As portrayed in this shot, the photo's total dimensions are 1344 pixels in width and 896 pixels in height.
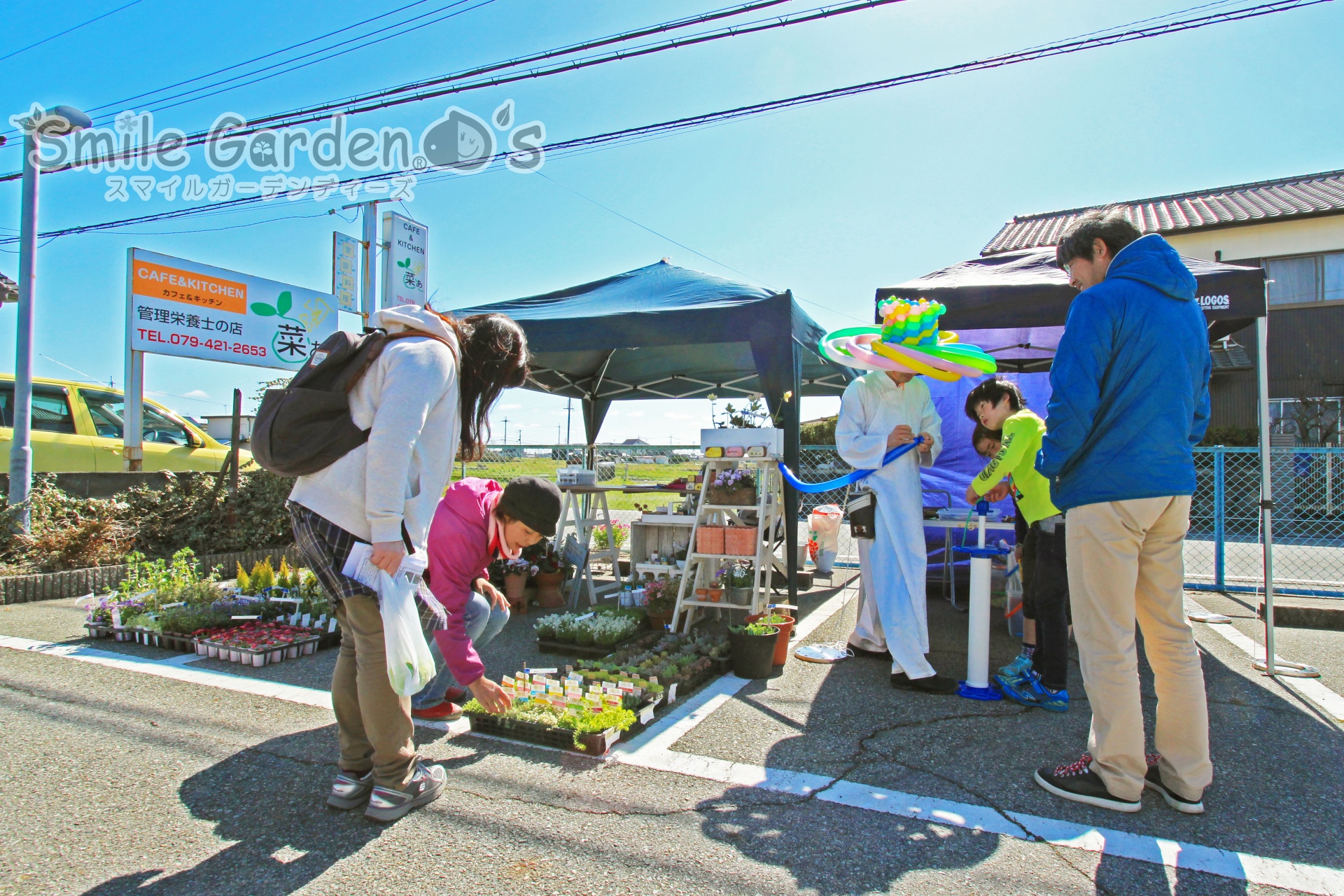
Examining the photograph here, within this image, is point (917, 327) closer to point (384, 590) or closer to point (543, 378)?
point (384, 590)

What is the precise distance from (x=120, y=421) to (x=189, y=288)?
74.8 inches

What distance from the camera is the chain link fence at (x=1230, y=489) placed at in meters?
8.91

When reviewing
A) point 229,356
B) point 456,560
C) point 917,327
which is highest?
point 229,356

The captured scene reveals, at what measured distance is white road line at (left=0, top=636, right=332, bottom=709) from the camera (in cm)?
362

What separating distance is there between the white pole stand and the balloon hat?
0.96 metres

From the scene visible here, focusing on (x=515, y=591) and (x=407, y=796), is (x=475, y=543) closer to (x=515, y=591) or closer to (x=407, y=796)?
(x=407, y=796)


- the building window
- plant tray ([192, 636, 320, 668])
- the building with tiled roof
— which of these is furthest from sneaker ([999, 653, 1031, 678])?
the building window

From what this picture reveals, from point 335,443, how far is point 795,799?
6.34 feet

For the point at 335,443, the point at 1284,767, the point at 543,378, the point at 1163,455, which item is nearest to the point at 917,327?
the point at 1163,455

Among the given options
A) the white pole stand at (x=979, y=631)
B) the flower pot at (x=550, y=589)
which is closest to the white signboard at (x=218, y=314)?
the flower pot at (x=550, y=589)

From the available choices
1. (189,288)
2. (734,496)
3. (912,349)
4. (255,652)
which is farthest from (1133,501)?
(189,288)

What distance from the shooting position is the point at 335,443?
Result: 2.13m

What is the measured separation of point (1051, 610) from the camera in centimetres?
354

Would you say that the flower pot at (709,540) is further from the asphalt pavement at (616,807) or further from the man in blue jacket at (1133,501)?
the man in blue jacket at (1133,501)
